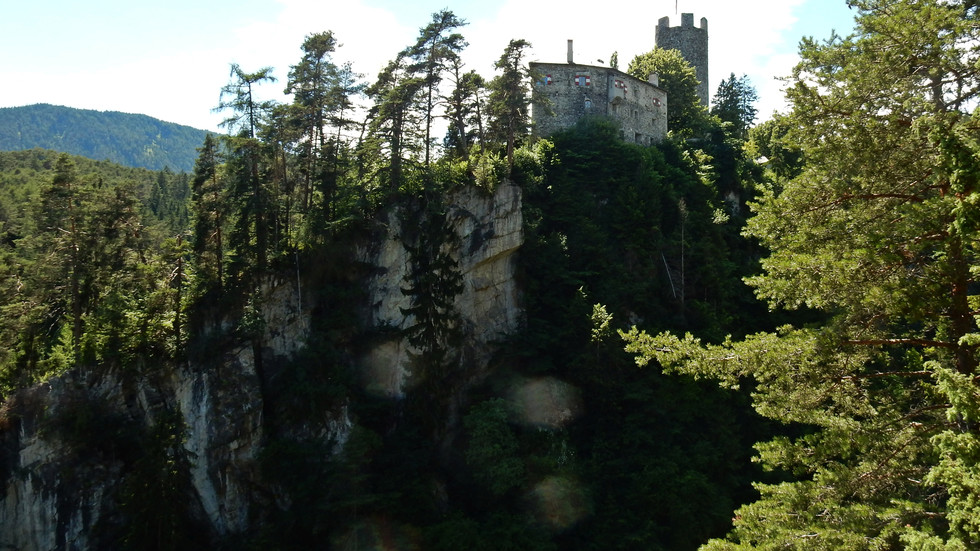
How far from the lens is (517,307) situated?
104 ft

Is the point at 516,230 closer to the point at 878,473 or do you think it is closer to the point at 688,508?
the point at 688,508

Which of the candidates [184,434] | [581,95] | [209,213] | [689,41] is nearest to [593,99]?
[581,95]

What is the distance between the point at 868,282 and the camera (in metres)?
9.74

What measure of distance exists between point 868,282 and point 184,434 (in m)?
25.9

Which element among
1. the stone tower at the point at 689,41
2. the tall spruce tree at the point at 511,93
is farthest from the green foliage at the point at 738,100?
the tall spruce tree at the point at 511,93

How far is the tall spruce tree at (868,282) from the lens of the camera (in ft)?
30.1

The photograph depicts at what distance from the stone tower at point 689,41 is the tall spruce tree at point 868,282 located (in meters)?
51.5

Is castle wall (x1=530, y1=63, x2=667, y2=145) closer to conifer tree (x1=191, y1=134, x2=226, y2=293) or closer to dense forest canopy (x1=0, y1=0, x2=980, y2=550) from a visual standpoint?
dense forest canopy (x1=0, y1=0, x2=980, y2=550)

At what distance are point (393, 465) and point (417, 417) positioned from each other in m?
2.59

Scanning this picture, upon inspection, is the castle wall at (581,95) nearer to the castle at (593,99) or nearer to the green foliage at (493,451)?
the castle at (593,99)

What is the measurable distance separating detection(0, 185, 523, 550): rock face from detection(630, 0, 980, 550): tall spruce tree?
2079 cm

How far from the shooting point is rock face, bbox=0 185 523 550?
90.9 feet

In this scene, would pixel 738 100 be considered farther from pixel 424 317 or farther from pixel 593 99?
pixel 424 317

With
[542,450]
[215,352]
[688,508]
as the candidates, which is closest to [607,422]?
[542,450]
